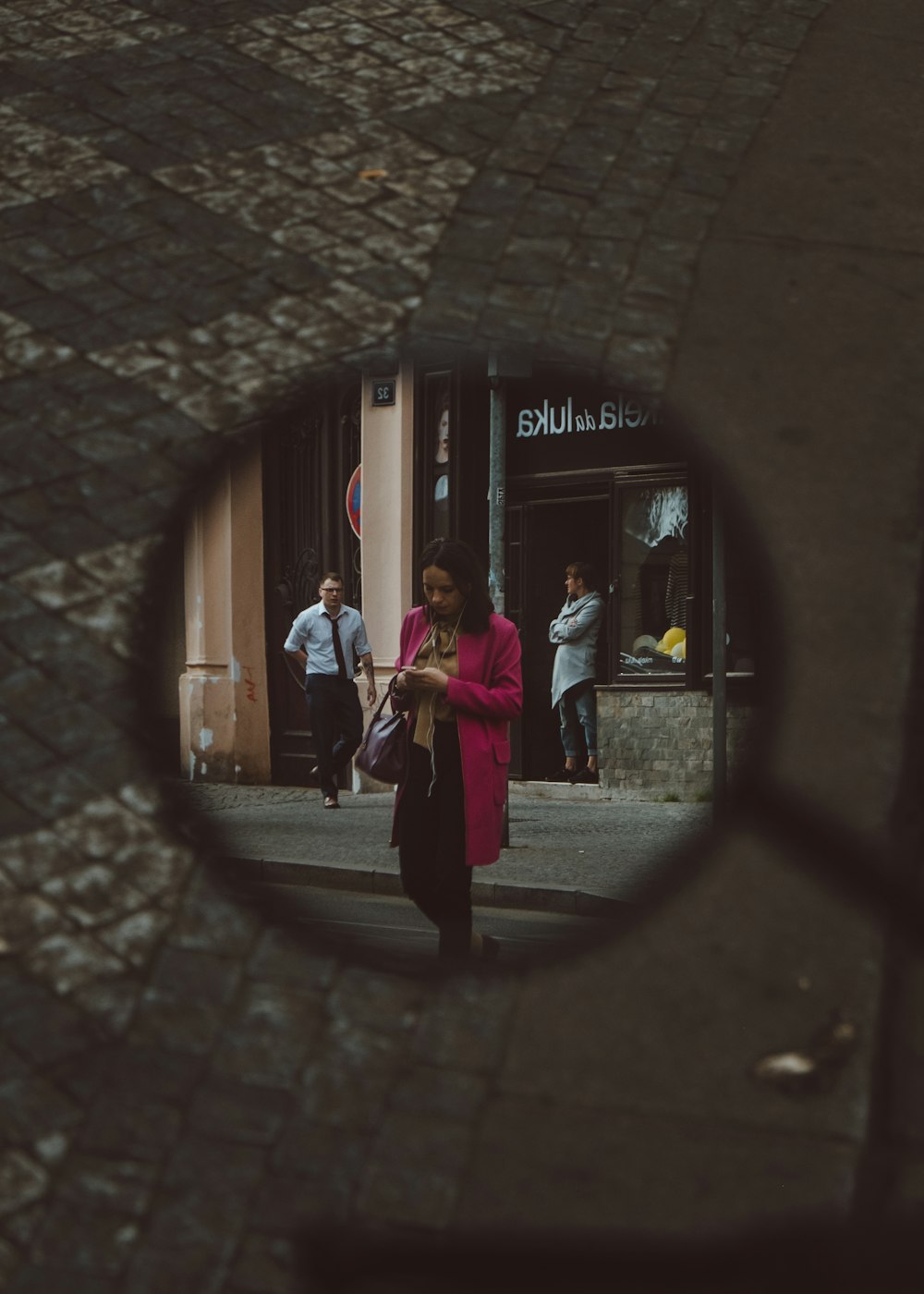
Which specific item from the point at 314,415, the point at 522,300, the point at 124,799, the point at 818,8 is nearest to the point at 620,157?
the point at 522,300

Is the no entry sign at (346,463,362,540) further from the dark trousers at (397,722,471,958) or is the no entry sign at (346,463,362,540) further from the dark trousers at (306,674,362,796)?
the dark trousers at (397,722,471,958)

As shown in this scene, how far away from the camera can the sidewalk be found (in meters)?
7.80

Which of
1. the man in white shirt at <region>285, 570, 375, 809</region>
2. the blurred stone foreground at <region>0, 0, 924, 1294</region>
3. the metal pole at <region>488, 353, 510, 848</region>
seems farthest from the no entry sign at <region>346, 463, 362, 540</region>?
the blurred stone foreground at <region>0, 0, 924, 1294</region>

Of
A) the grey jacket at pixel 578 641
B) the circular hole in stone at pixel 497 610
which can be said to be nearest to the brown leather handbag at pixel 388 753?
the circular hole in stone at pixel 497 610

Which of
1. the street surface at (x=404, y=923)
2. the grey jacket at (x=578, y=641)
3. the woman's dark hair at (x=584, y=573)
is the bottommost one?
the street surface at (x=404, y=923)

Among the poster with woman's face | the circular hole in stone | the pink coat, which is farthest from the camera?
the poster with woman's face

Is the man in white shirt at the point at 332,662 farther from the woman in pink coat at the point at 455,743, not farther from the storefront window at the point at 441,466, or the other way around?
the woman in pink coat at the point at 455,743

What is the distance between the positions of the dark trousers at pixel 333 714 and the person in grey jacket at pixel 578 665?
202 cm

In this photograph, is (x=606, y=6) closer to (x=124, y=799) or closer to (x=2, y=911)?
(x=124, y=799)

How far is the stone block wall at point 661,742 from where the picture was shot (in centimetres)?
1205

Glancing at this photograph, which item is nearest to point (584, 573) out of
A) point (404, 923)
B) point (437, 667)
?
point (404, 923)

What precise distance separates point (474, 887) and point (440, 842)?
3020 millimetres

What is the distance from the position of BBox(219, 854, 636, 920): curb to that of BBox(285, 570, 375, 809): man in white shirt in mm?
2859

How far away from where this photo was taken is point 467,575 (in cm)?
493
